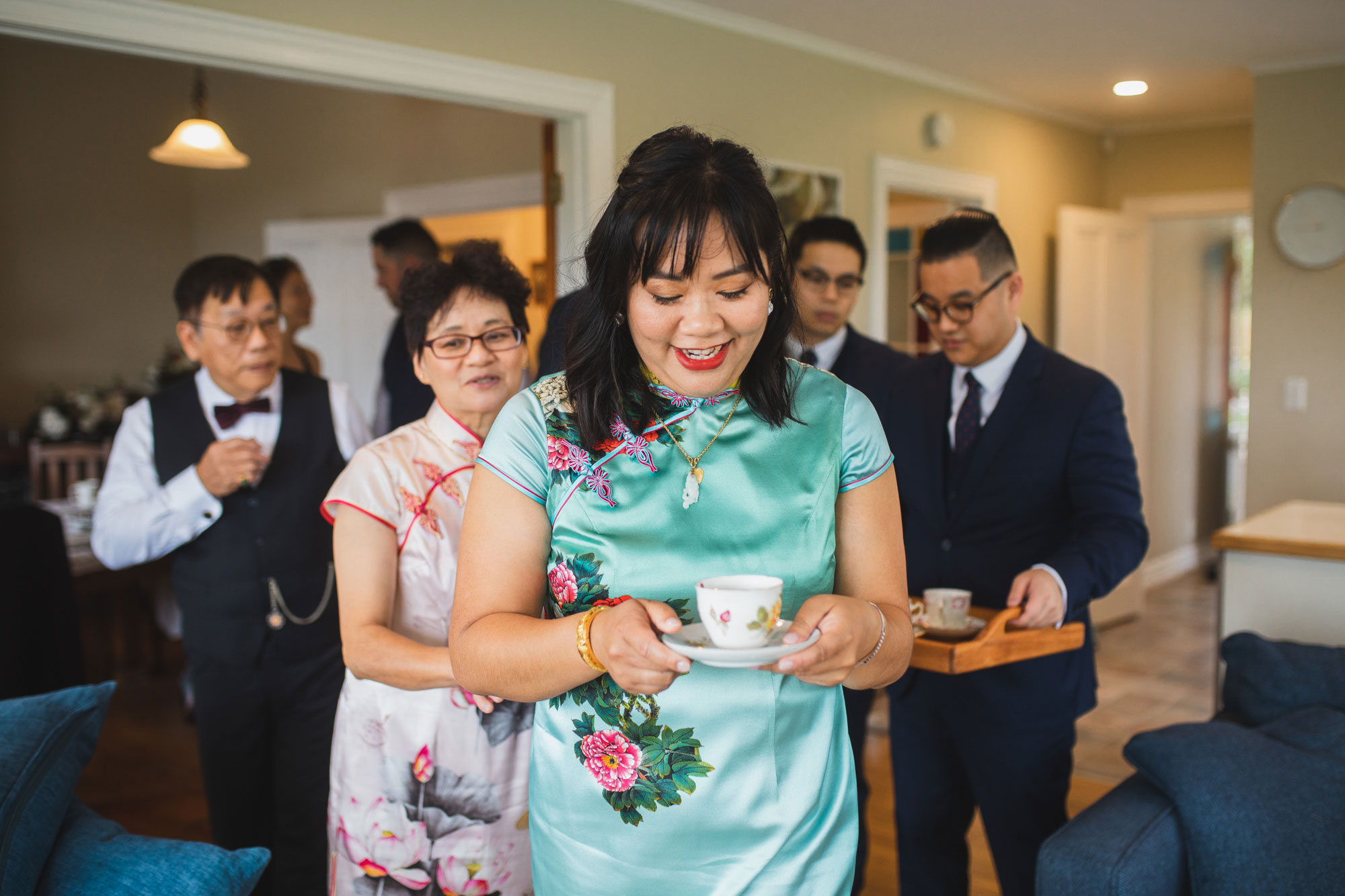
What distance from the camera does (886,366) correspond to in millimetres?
2719

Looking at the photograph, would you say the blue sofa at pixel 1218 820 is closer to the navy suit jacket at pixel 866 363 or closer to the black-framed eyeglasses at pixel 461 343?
the navy suit jacket at pixel 866 363

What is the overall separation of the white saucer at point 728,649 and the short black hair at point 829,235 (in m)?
1.91

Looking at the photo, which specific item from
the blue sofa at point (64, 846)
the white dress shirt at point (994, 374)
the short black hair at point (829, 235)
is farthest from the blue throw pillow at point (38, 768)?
the short black hair at point (829, 235)

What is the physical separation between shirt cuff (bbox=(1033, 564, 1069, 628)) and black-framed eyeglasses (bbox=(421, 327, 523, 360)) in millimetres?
1042

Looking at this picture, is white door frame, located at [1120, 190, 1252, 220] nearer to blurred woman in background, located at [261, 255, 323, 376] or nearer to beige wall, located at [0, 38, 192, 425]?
blurred woman in background, located at [261, 255, 323, 376]

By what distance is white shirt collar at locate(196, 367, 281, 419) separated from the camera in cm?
246

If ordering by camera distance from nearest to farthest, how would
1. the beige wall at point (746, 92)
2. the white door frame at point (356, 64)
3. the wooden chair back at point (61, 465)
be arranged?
the white door frame at point (356, 64), the beige wall at point (746, 92), the wooden chair back at point (61, 465)

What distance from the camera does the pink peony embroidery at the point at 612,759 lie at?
121 cm

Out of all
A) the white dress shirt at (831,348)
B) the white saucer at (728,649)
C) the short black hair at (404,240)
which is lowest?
the white saucer at (728,649)

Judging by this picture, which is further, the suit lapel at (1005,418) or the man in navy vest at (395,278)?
the man in navy vest at (395,278)

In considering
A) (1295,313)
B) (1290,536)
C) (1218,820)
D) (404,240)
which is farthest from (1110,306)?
(1218,820)

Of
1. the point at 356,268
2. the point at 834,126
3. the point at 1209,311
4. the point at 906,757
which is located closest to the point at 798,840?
the point at 906,757

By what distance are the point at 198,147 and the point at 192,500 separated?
2.92 meters

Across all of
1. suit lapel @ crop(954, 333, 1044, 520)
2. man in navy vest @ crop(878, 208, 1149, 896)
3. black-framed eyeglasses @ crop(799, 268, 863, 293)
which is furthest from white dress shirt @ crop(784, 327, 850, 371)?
suit lapel @ crop(954, 333, 1044, 520)
